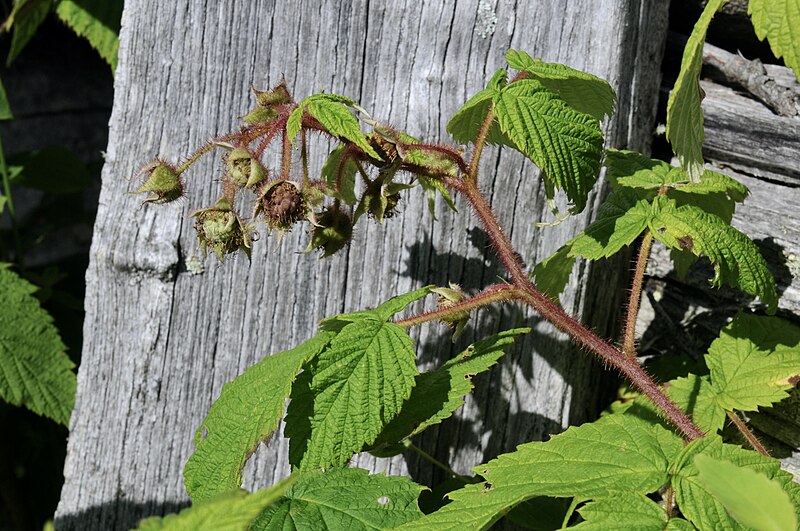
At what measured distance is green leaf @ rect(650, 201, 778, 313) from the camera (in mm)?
1331

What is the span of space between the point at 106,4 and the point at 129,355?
3.81 ft

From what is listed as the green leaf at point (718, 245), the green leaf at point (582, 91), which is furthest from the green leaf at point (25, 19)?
the green leaf at point (718, 245)

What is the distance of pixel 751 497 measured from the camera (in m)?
0.56

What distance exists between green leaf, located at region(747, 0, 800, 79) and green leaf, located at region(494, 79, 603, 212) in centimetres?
32

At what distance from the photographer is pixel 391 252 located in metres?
1.73

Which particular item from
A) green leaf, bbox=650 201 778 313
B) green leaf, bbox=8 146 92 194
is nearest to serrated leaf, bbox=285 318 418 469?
green leaf, bbox=650 201 778 313

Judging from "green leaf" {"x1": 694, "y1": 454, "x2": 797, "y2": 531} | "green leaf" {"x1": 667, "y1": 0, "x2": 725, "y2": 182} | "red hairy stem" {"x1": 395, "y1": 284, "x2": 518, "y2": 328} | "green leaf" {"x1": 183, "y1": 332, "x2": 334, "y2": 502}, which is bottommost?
"green leaf" {"x1": 183, "y1": 332, "x2": 334, "y2": 502}

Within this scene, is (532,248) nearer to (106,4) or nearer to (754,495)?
(754,495)

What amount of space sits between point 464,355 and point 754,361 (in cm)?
59

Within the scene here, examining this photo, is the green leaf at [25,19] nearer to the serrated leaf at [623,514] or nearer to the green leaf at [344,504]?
the green leaf at [344,504]

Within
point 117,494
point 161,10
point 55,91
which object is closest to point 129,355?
point 117,494

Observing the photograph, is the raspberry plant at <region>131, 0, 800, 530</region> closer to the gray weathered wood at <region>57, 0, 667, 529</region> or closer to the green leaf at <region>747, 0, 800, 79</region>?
the green leaf at <region>747, 0, 800, 79</region>

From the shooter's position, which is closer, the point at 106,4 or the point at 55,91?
the point at 106,4

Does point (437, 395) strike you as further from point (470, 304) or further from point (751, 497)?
point (751, 497)
